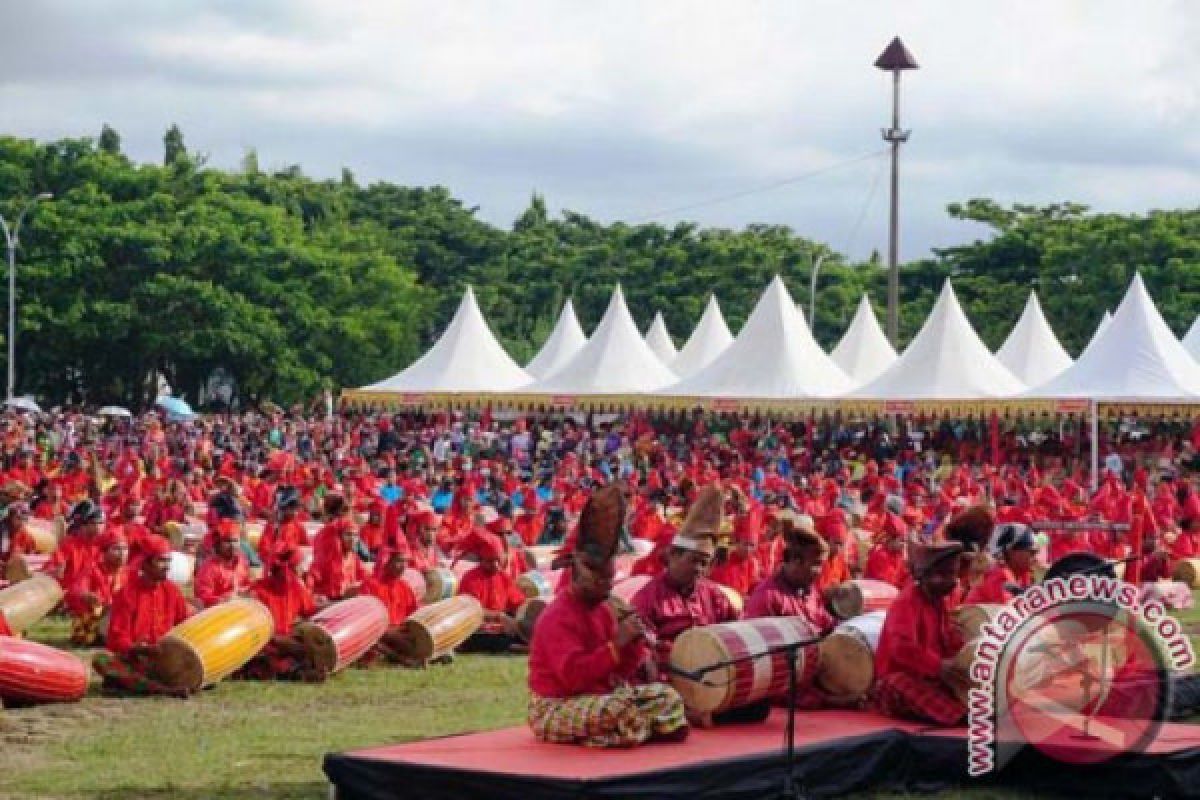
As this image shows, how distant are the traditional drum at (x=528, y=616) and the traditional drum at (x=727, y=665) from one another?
5071 mm

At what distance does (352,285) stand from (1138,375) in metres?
29.6

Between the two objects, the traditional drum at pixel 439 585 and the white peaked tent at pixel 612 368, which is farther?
the white peaked tent at pixel 612 368

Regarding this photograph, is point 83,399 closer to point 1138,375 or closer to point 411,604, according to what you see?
point 1138,375

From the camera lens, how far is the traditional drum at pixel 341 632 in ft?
44.1

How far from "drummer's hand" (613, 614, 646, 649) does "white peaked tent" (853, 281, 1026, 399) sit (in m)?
23.5

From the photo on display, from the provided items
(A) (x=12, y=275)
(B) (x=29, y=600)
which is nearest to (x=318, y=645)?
(B) (x=29, y=600)

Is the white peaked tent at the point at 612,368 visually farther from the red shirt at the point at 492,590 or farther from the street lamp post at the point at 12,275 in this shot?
the red shirt at the point at 492,590

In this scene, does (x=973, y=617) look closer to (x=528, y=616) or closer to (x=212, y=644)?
(x=212, y=644)

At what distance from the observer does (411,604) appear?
15305 mm

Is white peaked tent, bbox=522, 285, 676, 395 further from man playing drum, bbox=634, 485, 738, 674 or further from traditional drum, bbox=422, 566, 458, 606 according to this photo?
man playing drum, bbox=634, 485, 738, 674

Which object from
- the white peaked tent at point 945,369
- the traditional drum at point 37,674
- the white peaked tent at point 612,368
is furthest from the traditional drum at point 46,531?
the white peaked tent at point 612,368

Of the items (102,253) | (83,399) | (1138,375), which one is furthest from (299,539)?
(83,399)

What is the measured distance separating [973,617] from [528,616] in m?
5.12

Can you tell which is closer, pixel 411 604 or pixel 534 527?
pixel 411 604
